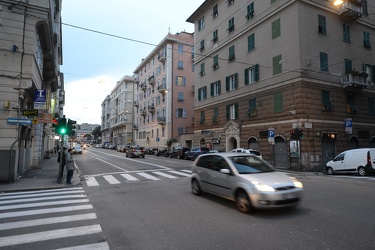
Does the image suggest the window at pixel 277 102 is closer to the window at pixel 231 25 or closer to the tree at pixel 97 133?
the window at pixel 231 25

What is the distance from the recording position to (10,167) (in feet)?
39.9

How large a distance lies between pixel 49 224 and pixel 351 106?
82.9ft

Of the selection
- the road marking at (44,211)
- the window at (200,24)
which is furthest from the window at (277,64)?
the road marking at (44,211)

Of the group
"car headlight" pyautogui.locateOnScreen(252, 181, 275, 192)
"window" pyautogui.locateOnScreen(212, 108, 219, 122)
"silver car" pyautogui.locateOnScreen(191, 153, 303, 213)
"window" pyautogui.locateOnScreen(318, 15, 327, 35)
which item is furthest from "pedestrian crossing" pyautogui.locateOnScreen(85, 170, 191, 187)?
"window" pyautogui.locateOnScreen(318, 15, 327, 35)

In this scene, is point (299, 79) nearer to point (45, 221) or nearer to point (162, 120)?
point (45, 221)

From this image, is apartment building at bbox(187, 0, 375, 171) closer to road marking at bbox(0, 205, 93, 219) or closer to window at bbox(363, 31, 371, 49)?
window at bbox(363, 31, 371, 49)

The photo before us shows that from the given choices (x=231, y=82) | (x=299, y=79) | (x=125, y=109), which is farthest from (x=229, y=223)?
(x=125, y=109)

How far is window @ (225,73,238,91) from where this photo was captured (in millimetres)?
27750

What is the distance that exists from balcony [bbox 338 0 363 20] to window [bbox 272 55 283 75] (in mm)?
7333

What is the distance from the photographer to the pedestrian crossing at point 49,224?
468cm

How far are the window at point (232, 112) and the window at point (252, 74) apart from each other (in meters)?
2.97

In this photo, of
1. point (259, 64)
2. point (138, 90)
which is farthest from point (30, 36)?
point (138, 90)

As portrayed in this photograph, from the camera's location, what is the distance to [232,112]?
2808 cm

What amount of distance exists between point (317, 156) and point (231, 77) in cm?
1258
